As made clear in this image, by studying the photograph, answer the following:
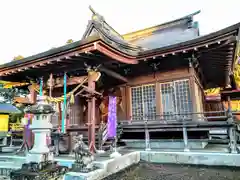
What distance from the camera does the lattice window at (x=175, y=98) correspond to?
29.8 ft

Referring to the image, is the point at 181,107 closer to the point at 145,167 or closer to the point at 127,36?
the point at 145,167

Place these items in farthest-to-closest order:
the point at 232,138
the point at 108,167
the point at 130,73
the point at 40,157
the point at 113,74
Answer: the point at 130,73, the point at 113,74, the point at 232,138, the point at 108,167, the point at 40,157

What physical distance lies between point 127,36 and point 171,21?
4.13m

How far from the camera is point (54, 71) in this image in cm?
941

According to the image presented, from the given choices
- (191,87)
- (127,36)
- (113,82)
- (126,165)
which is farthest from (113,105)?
(127,36)

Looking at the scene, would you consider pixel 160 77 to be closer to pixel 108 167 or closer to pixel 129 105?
pixel 129 105

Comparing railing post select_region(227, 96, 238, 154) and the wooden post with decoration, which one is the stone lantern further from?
railing post select_region(227, 96, 238, 154)

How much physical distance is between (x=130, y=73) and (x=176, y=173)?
5.82 meters

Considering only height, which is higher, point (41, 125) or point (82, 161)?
point (41, 125)

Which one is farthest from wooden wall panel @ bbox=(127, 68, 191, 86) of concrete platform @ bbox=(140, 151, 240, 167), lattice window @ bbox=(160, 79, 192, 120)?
concrete platform @ bbox=(140, 151, 240, 167)

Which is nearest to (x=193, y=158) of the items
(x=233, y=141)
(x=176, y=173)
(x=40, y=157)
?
(x=176, y=173)

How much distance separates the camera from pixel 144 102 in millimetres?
9977

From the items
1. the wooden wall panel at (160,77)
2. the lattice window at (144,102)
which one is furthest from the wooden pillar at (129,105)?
the wooden wall panel at (160,77)

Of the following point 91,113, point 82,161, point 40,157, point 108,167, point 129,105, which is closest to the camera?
point 40,157
